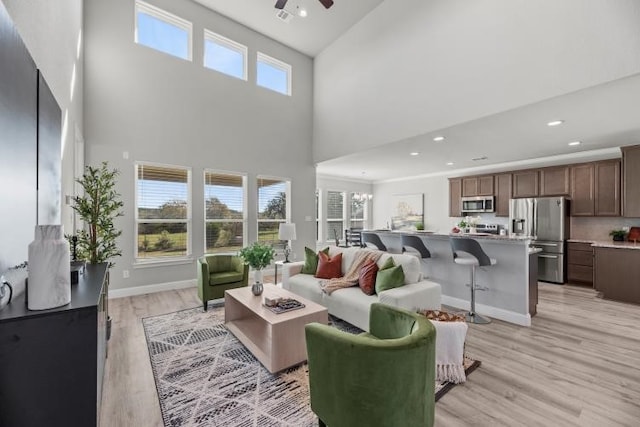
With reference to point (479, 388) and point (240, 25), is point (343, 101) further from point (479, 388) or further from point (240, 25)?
point (479, 388)

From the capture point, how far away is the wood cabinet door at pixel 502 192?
6.34 m

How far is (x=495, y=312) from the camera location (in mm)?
3621

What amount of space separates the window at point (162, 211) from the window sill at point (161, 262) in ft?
0.21

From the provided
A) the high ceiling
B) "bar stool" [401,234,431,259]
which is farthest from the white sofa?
the high ceiling

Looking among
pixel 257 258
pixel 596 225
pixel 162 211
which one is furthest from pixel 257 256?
pixel 596 225

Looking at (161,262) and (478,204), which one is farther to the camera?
(478,204)

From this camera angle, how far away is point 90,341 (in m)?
1.26

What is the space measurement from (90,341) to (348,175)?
309 inches

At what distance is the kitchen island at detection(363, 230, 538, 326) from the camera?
3.42 m

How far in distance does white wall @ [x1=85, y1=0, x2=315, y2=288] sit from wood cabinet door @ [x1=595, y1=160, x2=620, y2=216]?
562 cm

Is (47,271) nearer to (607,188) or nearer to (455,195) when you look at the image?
(607,188)

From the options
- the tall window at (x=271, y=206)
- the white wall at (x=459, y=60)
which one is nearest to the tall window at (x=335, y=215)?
the tall window at (x=271, y=206)

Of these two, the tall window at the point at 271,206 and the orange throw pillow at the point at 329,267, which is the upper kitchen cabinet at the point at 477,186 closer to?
the tall window at the point at 271,206

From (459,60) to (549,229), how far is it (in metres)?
3.91
